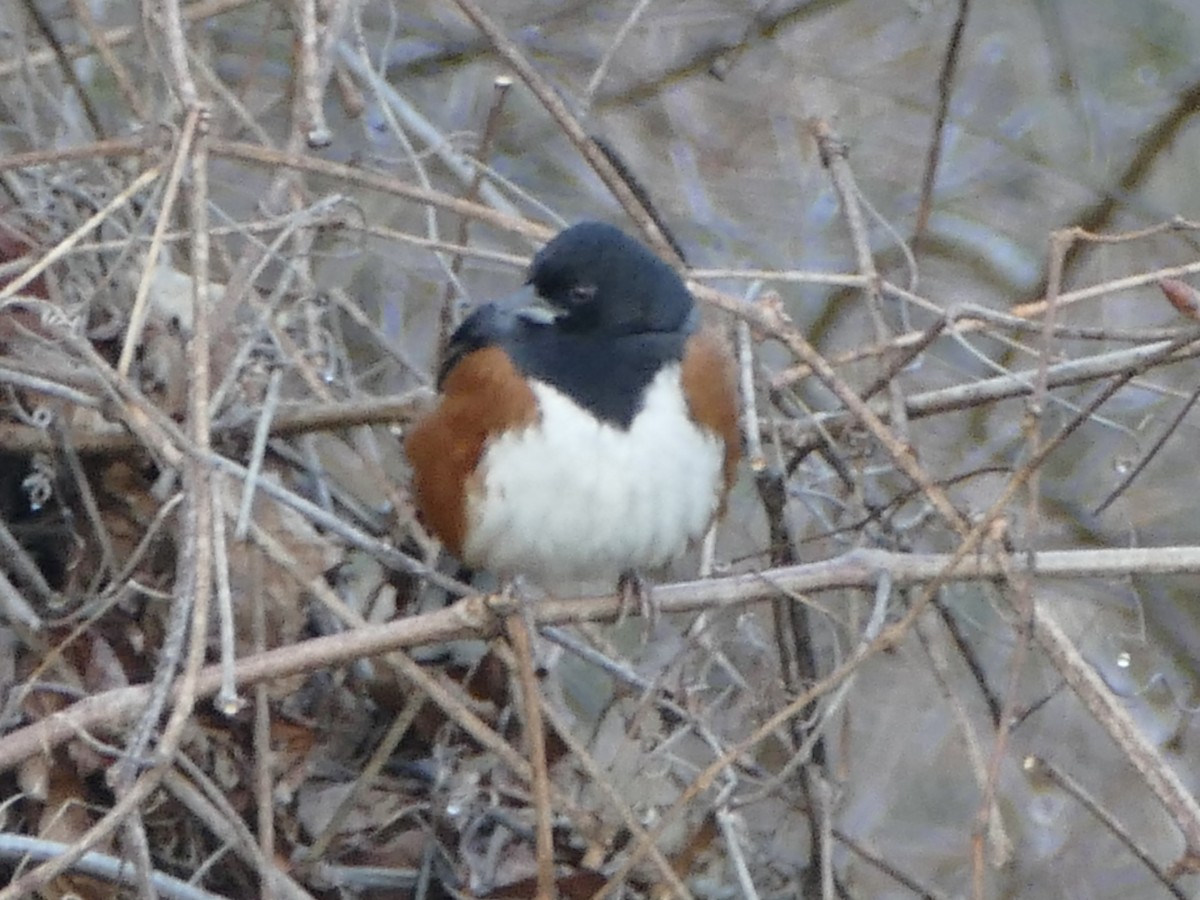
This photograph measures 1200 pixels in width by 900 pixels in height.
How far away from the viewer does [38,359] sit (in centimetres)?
209

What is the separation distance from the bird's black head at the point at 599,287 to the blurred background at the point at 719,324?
7 cm

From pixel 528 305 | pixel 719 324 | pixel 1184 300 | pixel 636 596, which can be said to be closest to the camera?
pixel 1184 300

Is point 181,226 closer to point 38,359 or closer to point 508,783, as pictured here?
point 38,359

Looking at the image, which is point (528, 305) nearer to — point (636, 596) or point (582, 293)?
point (582, 293)

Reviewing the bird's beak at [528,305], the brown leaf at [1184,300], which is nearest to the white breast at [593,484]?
the bird's beak at [528,305]

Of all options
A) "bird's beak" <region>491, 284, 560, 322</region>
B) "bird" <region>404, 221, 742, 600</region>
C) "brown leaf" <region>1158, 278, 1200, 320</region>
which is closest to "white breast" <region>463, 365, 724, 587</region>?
"bird" <region>404, 221, 742, 600</region>

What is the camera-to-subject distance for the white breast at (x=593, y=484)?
1.97 meters

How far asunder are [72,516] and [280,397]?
1.02ft

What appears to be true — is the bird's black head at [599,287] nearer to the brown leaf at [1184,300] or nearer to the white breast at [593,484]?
the white breast at [593,484]

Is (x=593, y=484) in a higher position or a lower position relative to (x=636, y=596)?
higher

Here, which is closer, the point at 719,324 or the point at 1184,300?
the point at 1184,300

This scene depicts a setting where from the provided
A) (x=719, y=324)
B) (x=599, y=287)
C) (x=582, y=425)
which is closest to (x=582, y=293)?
(x=599, y=287)

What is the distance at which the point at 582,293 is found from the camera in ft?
6.88

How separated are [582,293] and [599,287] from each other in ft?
0.07
